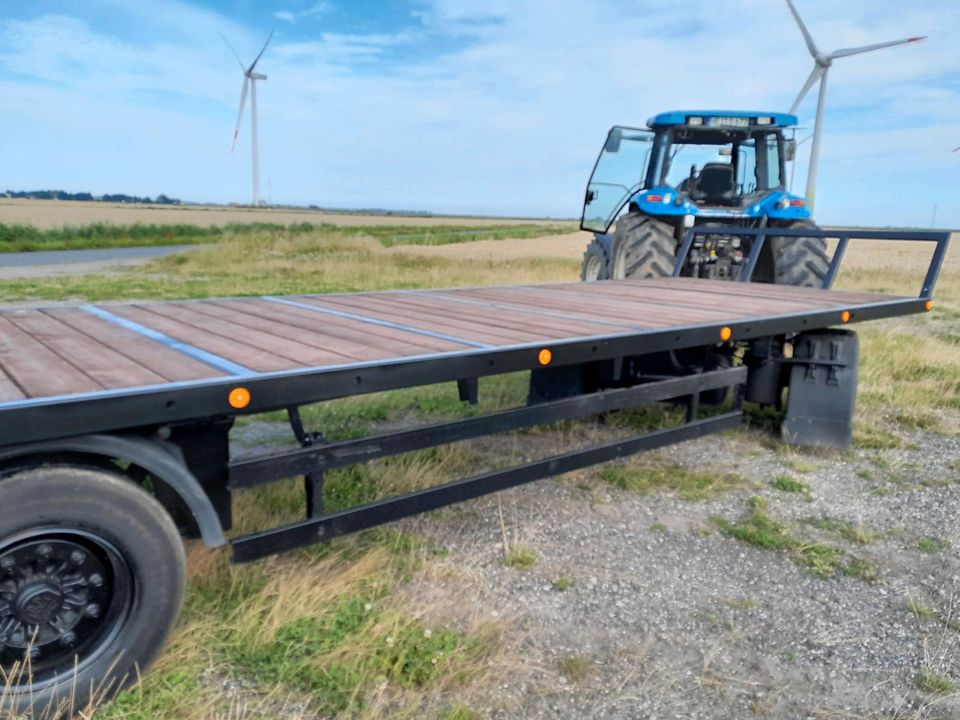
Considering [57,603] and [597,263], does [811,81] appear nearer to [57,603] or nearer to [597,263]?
[597,263]

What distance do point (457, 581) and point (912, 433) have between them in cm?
438

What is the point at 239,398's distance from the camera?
99.6 inches

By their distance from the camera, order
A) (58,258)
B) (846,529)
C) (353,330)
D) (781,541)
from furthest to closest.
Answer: (58,258)
(846,529)
(781,541)
(353,330)

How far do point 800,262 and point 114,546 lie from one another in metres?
7.31

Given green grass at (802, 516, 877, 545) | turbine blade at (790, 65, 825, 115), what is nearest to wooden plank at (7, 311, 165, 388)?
green grass at (802, 516, 877, 545)

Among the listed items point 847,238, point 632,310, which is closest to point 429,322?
point 632,310

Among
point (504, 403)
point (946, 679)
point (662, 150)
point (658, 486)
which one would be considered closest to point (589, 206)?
point (662, 150)

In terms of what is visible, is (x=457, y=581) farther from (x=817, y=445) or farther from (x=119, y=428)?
(x=817, y=445)

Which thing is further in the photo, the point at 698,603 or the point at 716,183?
the point at 716,183

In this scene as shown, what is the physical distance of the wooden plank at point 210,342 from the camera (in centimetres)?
283

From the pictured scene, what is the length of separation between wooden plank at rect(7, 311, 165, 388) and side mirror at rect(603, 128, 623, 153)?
6.75 meters

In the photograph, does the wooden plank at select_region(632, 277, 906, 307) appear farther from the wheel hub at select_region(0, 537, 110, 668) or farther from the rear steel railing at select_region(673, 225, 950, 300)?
the wheel hub at select_region(0, 537, 110, 668)

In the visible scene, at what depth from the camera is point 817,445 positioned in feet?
18.5

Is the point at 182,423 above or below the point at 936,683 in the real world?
above
